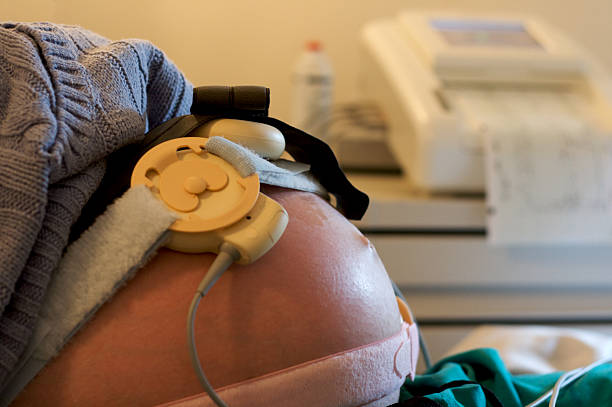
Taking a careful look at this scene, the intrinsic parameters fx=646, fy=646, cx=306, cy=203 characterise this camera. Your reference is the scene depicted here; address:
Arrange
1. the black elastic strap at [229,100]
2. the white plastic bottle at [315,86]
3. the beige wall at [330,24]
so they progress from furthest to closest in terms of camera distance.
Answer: the white plastic bottle at [315,86] → the beige wall at [330,24] → the black elastic strap at [229,100]

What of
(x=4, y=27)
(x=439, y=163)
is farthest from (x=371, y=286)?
(x=439, y=163)

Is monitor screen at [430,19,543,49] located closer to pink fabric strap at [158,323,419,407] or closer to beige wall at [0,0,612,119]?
beige wall at [0,0,612,119]

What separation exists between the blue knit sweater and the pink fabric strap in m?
0.10

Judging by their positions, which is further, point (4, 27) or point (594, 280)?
point (594, 280)

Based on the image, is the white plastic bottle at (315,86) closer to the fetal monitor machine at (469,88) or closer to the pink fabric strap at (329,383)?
the fetal monitor machine at (469,88)

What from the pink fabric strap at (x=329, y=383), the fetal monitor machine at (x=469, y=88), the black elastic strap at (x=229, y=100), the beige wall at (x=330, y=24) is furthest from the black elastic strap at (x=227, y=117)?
the fetal monitor machine at (x=469, y=88)

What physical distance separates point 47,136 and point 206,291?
115 millimetres

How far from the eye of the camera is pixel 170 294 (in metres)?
0.35

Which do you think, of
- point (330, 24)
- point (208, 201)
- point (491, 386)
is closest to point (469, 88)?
point (330, 24)

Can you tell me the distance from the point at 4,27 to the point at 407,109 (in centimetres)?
94

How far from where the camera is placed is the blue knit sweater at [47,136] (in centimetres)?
33

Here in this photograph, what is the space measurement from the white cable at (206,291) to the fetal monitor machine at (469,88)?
2.88ft

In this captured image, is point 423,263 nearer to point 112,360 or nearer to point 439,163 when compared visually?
point 439,163

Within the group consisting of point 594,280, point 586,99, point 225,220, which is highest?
point 225,220
